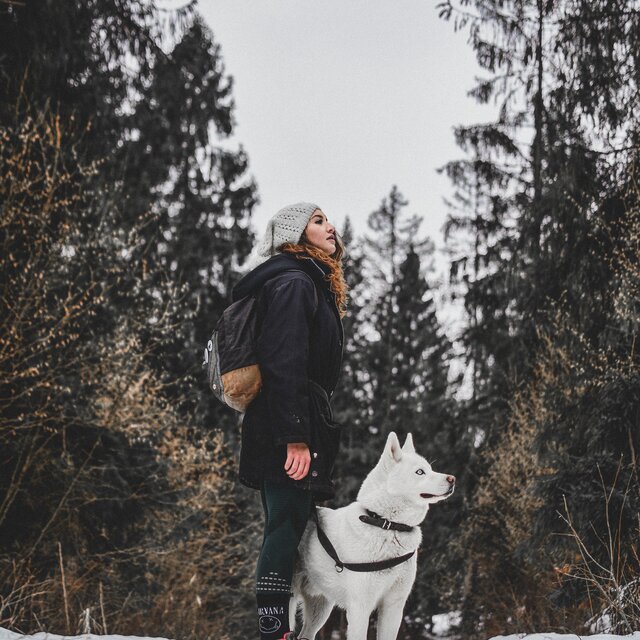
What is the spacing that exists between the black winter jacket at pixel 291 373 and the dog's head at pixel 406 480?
30cm

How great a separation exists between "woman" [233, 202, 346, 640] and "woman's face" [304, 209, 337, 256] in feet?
0.49

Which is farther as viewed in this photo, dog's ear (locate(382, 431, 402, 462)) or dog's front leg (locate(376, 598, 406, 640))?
dog's ear (locate(382, 431, 402, 462))

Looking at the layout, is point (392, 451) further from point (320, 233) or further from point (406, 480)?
point (320, 233)

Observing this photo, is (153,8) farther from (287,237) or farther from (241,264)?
(241,264)

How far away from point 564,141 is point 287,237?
618cm

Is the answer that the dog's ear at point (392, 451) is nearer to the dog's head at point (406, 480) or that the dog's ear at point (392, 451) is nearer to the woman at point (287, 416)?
the dog's head at point (406, 480)

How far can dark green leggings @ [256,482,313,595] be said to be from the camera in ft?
8.80

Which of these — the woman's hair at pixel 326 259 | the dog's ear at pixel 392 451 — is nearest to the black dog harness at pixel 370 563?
the dog's ear at pixel 392 451

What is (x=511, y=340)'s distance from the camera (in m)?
12.0

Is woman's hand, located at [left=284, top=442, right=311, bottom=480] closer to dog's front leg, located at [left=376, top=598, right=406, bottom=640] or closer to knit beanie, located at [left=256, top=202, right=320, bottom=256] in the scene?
dog's front leg, located at [left=376, top=598, right=406, bottom=640]

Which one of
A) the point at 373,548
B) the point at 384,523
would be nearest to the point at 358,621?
the point at 373,548

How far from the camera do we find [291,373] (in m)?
2.63

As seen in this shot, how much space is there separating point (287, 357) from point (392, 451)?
0.78m

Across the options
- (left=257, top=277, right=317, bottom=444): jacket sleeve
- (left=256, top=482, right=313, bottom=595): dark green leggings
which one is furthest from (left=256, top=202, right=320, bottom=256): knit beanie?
(left=256, top=482, right=313, bottom=595): dark green leggings
